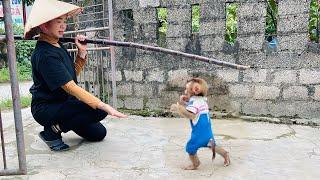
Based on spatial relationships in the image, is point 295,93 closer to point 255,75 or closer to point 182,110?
point 255,75

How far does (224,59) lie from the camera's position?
4.92m

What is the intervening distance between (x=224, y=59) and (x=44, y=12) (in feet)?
7.92

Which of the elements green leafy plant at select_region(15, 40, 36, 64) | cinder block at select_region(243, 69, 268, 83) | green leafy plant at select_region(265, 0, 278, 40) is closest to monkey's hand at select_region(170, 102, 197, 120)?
cinder block at select_region(243, 69, 268, 83)

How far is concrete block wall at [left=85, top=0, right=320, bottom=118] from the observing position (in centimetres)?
462

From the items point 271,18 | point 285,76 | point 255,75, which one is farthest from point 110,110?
point 271,18

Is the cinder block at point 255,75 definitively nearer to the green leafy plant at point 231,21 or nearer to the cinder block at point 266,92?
the cinder block at point 266,92

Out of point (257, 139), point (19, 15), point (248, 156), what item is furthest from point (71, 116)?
point (19, 15)

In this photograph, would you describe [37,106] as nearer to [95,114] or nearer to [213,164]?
[95,114]

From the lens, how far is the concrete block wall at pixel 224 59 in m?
4.62

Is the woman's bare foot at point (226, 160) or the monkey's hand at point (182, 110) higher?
the monkey's hand at point (182, 110)

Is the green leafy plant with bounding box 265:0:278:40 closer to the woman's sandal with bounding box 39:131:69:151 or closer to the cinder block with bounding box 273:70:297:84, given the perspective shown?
the cinder block with bounding box 273:70:297:84

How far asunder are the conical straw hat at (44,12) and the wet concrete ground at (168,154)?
3.93 feet

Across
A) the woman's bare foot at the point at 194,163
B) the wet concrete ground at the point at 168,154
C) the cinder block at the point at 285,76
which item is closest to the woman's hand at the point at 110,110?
the wet concrete ground at the point at 168,154

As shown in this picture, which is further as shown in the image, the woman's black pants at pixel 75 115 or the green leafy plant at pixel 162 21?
the green leafy plant at pixel 162 21
